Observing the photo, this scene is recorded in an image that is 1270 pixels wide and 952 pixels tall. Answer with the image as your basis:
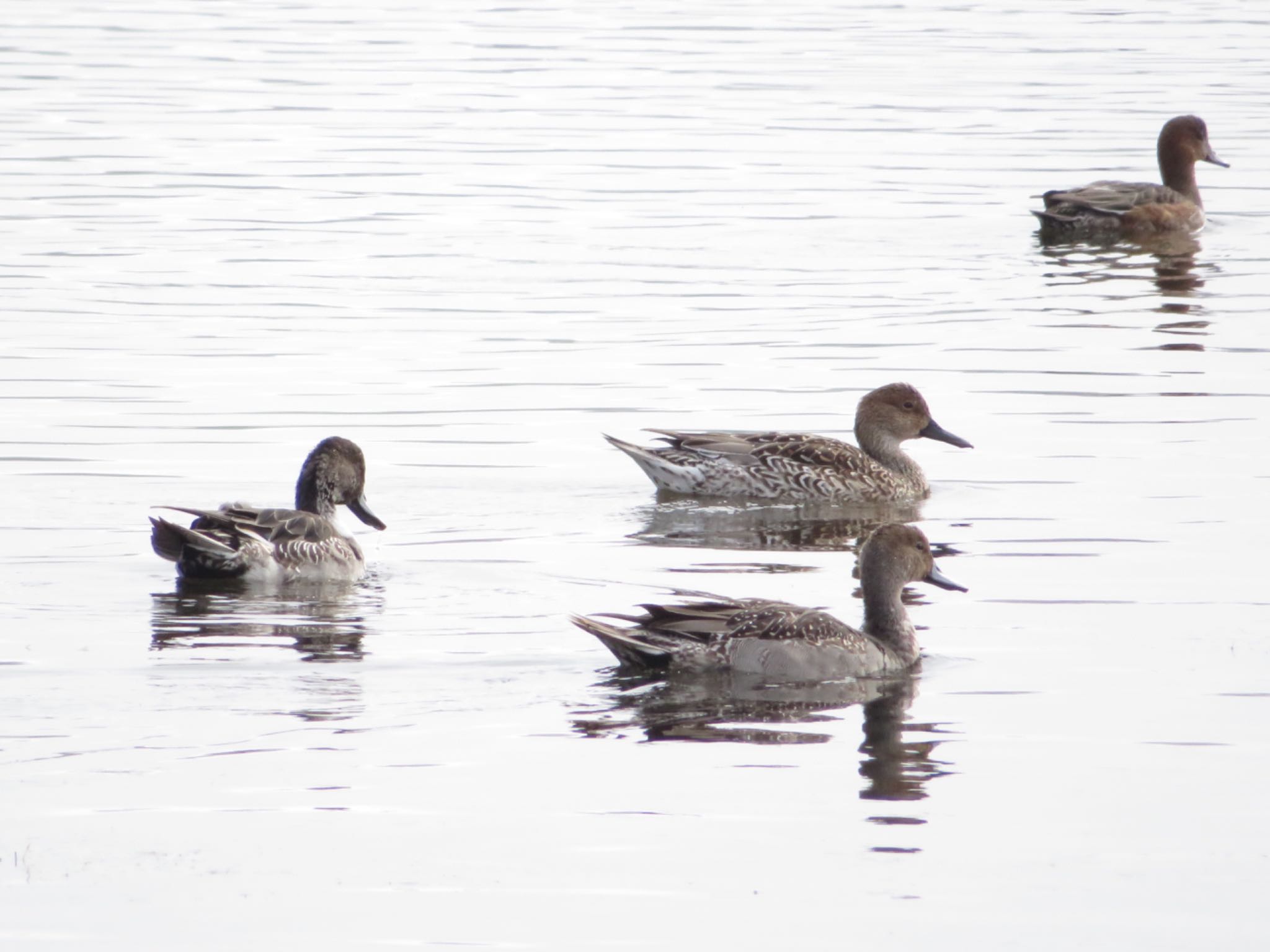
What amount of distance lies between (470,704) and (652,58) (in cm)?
3108

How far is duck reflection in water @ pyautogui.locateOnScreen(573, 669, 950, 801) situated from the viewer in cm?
819

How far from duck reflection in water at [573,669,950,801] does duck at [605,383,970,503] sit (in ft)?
12.9

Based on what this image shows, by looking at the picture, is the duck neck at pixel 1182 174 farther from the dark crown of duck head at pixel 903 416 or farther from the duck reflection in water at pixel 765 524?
the duck reflection in water at pixel 765 524

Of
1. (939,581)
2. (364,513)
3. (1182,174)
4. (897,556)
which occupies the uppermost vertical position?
(1182,174)

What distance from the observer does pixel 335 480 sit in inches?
470

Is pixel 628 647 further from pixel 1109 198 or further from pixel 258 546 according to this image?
pixel 1109 198

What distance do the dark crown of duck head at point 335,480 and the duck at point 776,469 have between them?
5.49 ft

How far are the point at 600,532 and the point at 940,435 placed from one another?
2.69 m

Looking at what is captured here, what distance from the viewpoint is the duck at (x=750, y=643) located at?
9.30m

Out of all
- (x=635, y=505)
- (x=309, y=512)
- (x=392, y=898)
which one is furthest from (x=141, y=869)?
(x=635, y=505)

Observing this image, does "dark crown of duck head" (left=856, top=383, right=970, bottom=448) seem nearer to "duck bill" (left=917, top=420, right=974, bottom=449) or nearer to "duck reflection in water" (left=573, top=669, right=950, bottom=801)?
"duck bill" (left=917, top=420, right=974, bottom=449)

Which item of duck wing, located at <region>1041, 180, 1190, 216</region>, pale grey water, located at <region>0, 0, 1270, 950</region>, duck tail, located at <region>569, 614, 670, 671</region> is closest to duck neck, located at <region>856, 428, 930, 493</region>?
pale grey water, located at <region>0, 0, 1270, 950</region>

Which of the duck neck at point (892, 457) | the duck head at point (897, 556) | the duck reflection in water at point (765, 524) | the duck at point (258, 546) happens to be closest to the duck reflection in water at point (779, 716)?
the duck head at point (897, 556)

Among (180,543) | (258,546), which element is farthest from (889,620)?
(180,543)
